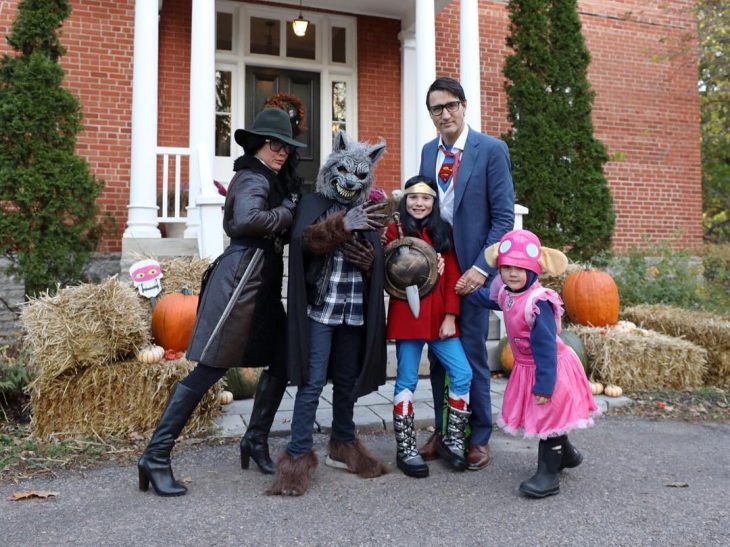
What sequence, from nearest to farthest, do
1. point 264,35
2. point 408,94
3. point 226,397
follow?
point 226,397 < point 264,35 < point 408,94

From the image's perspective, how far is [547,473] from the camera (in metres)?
2.81

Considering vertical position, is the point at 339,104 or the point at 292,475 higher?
the point at 339,104

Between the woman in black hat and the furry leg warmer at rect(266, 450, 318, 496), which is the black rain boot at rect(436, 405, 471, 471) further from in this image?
the woman in black hat

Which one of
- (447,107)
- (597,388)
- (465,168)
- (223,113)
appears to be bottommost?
(597,388)

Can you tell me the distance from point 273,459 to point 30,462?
1290mm

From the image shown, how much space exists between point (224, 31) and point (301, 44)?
1.09m

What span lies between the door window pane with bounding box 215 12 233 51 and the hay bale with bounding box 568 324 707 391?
6214mm

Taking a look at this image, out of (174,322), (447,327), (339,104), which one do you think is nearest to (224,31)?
(339,104)

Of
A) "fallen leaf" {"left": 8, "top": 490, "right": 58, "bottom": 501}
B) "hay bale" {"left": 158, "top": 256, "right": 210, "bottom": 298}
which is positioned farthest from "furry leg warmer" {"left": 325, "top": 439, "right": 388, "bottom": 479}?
"hay bale" {"left": 158, "top": 256, "right": 210, "bottom": 298}

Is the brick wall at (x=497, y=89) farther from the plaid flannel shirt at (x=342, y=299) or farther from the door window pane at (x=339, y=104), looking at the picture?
the plaid flannel shirt at (x=342, y=299)

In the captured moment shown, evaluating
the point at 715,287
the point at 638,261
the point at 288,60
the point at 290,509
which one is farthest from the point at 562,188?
the point at 290,509

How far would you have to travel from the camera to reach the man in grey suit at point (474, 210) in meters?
3.17

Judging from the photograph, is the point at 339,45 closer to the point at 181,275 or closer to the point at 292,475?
the point at 181,275

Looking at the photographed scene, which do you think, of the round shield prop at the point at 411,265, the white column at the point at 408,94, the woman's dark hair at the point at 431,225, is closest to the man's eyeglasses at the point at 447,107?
the woman's dark hair at the point at 431,225
